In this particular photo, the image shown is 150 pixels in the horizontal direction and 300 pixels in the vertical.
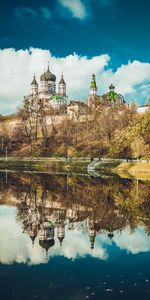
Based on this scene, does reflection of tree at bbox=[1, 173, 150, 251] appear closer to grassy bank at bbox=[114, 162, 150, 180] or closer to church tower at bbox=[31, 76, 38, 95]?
grassy bank at bbox=[114, 162, 150, 180]

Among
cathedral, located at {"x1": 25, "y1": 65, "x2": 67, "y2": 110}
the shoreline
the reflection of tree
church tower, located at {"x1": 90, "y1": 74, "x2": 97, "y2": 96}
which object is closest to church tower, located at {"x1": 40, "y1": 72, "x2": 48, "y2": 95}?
cathedral, located at {"x1": 25, "y1": 65, "x2": 67, "y2": 110}

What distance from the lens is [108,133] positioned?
98750mm

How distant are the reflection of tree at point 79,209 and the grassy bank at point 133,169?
21.6 m

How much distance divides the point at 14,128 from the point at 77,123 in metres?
22.7

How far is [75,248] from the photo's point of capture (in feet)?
67.0

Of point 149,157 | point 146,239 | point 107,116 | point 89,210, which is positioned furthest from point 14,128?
point 146,239

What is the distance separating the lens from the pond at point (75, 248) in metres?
14.8

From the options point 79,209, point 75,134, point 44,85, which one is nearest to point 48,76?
point 44,85

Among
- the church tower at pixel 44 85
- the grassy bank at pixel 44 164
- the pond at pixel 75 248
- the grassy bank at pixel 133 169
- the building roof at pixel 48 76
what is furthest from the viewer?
the building roof at pixel 48 76

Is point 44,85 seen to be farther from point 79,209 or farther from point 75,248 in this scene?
point 75,248

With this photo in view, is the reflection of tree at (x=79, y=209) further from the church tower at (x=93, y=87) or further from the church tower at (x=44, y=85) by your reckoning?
the church tower at (x=44, y=85)

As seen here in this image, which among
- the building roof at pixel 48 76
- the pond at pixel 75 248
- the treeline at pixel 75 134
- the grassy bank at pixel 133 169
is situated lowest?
the pond at pixel 75 248

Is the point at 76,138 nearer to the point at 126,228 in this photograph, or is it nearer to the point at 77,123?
the point at 77,123

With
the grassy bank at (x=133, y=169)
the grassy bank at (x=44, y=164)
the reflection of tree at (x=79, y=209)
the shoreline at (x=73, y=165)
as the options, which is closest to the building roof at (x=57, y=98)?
the shoreline at (x=73, y=165)
